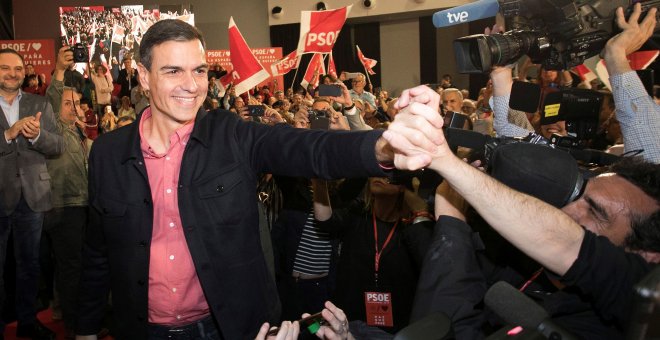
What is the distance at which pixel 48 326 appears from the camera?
192 inches

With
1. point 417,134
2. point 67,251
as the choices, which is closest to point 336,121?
point 417,134

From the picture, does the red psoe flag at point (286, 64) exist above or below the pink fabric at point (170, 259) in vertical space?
above

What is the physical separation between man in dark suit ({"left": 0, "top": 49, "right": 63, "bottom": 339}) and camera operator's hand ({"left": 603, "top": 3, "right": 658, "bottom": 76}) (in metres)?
3.57

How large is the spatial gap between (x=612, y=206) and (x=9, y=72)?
13.3 feet

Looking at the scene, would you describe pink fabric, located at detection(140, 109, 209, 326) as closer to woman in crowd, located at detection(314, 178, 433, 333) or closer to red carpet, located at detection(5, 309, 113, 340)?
woman in crowd, located at detection(314, 178, 433, 333)

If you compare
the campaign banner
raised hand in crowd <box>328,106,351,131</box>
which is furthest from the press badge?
the campaign banner

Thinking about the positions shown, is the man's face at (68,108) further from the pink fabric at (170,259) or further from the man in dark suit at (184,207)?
the pink fabric at (170,259)

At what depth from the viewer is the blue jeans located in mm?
4242

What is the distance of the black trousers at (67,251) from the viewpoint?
4422 millimetres

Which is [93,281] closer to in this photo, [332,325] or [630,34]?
[332,325]

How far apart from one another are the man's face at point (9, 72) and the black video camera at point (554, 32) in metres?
3.32

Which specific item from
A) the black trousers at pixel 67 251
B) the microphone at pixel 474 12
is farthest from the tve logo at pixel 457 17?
the black trousers at pixel 67 251

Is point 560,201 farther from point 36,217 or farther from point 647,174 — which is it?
point 36,217

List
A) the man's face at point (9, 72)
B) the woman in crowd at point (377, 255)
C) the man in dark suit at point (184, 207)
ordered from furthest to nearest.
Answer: the man's face at point (9, 72), the woman in crowd at point (377, 255), the man in dark suit at point (184, 207)
